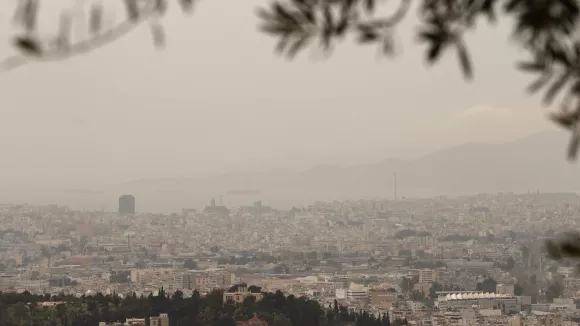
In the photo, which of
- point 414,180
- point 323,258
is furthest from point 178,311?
point 414,180

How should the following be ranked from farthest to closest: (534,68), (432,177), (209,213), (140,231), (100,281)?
(432,177), (209,213), (140,231), (100,281), (534,68)

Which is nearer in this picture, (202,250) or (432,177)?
(202,250)

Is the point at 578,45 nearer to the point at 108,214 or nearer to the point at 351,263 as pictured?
the point at 351,263

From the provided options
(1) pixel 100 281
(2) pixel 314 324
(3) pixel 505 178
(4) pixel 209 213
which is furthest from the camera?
(3) pixel 505 178

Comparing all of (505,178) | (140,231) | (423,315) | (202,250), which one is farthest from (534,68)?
(505,178)

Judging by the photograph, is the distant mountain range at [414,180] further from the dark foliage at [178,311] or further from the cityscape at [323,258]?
the dark foliage at [178,311]

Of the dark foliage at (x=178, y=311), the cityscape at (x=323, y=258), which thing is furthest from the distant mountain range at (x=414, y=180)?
the dark foliage at (x=178, y=311)

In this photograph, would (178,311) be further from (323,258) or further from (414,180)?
(414,180)
